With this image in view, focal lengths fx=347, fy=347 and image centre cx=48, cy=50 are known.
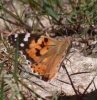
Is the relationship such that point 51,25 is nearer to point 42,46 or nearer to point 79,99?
point 42,46

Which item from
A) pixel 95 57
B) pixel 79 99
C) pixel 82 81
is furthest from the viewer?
pixel 95 57

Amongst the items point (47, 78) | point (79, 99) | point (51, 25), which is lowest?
point (79, 99)

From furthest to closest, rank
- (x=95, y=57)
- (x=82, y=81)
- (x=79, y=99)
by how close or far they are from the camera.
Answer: (x=95, y=57) < (x=82, y=81) < (x=79, y=99)

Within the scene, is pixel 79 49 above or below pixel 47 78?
above

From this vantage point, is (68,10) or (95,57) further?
(68,10)

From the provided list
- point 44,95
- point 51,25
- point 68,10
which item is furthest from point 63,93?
point 68,10

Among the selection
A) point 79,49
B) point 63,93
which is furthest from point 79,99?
point 79,49
